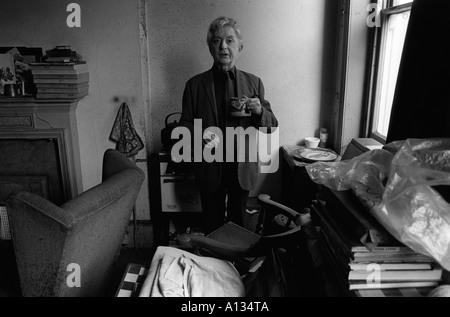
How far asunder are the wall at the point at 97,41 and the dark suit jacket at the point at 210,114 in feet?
1.93

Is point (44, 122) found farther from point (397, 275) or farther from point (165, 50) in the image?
point (397, 275)

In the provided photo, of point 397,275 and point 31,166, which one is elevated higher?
point 397,275

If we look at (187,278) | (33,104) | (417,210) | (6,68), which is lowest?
(187,278)

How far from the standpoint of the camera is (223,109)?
219 centimetres

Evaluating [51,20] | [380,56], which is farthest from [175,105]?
[380,56]

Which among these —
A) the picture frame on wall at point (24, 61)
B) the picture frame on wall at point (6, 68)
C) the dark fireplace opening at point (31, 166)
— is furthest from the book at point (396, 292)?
the picture frame on wall at point (6, 68)

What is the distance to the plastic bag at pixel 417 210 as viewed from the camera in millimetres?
791

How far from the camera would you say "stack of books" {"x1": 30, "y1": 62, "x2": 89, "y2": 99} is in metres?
2.35

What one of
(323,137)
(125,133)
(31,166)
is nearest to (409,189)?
(323,137)

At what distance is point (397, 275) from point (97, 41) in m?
2.40

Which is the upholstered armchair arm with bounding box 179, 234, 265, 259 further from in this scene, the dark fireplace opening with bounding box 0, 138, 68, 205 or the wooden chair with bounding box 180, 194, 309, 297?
the dark fireplace opening with bounding box 0, 138, 68, 205

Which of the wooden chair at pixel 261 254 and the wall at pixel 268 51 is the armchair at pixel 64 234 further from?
the wall at pixel 268 51

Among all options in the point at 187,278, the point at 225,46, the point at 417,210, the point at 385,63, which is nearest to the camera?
the point at 417,210
